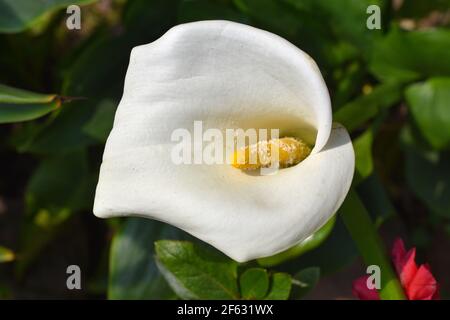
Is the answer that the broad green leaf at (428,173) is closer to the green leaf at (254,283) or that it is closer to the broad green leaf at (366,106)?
the broad green leaf at (366,106)

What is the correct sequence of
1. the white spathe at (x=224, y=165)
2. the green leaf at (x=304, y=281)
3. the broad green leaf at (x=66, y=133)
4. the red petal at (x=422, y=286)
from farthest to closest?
the broad green leaf at (x=66, y=133)
the green leaf at (x=304, y=281)
the red petal at (x=422, y=286)
the white spathe at (x=224, y=165)

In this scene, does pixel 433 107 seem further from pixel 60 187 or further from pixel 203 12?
pixel 60 187

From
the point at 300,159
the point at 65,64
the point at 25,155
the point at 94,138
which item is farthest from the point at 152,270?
the point at 25,155

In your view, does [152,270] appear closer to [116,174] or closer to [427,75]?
[116,174]

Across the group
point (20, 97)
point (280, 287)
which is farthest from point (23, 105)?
point (280, 287)

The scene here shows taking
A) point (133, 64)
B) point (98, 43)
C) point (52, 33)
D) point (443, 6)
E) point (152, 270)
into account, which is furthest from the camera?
point (52, 33)

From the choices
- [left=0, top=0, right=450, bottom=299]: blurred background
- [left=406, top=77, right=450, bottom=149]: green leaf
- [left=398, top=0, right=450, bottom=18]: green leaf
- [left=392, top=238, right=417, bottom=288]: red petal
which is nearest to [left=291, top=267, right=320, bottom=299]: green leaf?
[left=0, top=0, right=450, bottom=299]: blurred background

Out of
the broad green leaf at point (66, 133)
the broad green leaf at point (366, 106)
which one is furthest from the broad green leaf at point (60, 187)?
the broad green leaf at point (366, 106)
